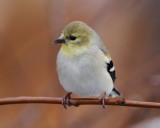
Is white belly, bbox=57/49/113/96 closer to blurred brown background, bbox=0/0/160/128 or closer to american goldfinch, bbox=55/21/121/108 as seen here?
american goldfinch, bbox=55/21/121/108

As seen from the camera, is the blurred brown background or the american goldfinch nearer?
the american goldfinch

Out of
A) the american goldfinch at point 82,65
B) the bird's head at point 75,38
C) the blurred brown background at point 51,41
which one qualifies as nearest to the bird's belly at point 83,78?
the american goldfinch at point 82,65

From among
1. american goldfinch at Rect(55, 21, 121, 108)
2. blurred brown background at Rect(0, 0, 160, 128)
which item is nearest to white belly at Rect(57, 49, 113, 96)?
american goldfinch at Rect(55, 21, 121, 108)

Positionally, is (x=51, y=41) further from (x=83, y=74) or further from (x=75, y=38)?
(x=83, y=74)

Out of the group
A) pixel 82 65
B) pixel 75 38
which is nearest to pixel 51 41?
pixel 75 38

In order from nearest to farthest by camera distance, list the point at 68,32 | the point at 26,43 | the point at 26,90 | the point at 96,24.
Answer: the point at 68,32, the point at 96,24, the point at 26,90, the point at 26,43

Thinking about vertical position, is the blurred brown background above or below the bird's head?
below

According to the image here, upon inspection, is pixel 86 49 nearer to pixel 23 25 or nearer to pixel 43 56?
pixel 43 56

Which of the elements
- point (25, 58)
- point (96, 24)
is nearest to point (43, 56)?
point (25, 58)
